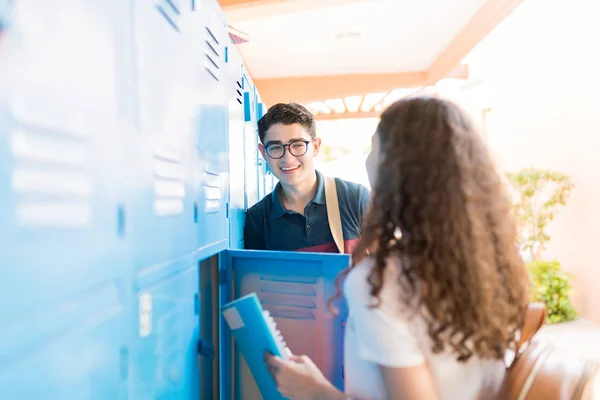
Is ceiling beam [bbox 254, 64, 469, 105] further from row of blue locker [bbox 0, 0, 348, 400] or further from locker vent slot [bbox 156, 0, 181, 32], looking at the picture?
locker vent slot [bbox 156, 0, 181, 32]

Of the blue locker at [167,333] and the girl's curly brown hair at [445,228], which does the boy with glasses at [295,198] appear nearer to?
the blue locker at [167,333]

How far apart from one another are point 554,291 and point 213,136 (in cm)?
405

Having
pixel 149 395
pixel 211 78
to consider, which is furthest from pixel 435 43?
pixel 149 395

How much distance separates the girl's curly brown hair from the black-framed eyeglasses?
916mm

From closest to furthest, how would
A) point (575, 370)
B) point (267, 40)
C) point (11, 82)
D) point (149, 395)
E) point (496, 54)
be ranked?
point (11, 82) < point (575, 370) < point (149, 395) < point (267, 40) < point (496, 54)

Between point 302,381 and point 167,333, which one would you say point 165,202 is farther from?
point 302,381

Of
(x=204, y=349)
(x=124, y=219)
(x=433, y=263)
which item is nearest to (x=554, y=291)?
(x=204, y=349)

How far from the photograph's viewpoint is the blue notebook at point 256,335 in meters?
1.12

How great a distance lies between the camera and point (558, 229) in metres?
4.68

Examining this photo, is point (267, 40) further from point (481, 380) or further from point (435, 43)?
point (481, 380)

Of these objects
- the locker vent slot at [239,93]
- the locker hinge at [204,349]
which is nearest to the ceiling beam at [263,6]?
the locker vent slot at [239,93]

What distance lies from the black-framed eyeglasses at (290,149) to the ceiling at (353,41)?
33.7 inches

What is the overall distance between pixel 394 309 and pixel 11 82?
0.68 metres

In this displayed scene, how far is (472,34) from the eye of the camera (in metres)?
3.03
